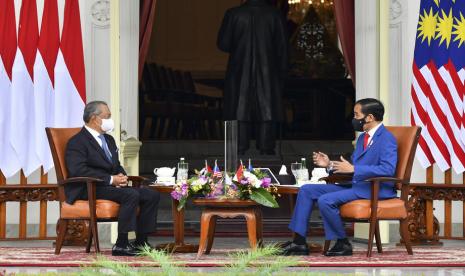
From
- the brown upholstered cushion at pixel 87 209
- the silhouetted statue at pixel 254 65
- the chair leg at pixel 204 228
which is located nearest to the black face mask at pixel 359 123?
the chair leg at pixel 204 228

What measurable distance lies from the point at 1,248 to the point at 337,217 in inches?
121

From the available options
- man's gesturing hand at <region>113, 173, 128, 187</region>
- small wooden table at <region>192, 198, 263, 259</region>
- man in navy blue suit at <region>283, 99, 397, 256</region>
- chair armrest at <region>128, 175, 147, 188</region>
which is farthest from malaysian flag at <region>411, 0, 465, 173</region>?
man's gesturing hand at <region>113, 173, 128, 187</region>

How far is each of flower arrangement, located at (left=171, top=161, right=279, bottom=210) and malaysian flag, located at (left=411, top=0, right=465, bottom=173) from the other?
2138mm

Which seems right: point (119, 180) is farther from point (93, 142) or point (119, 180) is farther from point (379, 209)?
point (379, 209)

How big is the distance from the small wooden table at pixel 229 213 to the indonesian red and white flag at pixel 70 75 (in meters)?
2.13

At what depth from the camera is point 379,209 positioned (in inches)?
353

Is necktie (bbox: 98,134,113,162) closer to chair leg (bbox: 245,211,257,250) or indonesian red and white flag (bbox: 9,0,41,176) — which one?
chair leg (bbox: 245,211,257,250)

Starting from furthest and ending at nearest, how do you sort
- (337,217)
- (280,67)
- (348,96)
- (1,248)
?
(348,96) < (280,67) < (1,248) < (337,217)

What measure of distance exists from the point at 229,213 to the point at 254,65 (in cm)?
441

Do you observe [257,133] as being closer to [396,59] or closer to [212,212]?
[396,59]

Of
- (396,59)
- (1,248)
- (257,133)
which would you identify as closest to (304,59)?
(257,133)

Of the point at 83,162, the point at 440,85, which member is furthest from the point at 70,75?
the point at 440,85

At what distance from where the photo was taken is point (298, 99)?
1809 cm

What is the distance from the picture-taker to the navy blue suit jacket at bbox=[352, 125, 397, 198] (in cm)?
895
